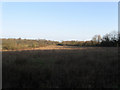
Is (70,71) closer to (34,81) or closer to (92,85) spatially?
(92,85)

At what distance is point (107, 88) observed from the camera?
3576 millimetres

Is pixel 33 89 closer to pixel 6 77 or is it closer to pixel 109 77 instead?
pixel 6 77

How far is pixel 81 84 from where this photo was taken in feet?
12.5

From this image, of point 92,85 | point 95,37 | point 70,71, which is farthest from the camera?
point 95,37

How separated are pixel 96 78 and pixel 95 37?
60.0 m

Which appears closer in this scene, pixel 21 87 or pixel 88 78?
pixel 21 87

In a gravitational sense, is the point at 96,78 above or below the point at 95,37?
below

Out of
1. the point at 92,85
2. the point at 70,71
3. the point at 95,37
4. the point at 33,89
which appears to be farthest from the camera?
the point at 95,37

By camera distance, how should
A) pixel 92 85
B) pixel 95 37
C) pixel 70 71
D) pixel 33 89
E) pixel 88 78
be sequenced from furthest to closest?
pixel 95 37 < pixel 70 71 < pixel 88 78 < pixel 92 85 < pixel 33 89

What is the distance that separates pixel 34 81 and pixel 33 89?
513 mm

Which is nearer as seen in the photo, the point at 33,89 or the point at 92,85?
the point at 33,89

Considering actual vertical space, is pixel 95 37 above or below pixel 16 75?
above

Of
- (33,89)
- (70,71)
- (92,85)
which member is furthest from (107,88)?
(33,89)

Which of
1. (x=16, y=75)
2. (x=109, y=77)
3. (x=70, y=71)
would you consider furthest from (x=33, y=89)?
(x=109, y=77)
